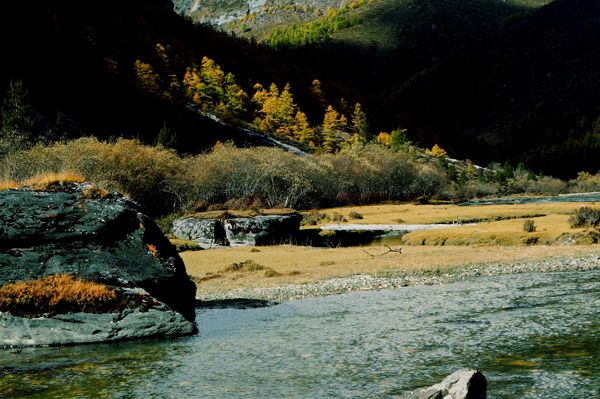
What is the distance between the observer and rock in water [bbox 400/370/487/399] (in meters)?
7.38

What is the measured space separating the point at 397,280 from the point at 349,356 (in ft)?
48.5

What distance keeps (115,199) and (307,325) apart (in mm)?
8983

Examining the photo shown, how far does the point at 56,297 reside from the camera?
1423 cm

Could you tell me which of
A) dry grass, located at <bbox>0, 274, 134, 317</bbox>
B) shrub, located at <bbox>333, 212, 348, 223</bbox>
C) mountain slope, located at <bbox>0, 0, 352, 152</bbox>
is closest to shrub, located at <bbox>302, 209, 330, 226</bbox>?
shrub, located at <bbox>333, 212, 348, 223</bbox>

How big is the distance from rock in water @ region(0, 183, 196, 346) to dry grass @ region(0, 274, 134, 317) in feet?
0.97

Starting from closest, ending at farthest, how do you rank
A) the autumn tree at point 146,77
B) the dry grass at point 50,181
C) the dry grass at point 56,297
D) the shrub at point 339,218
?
the dry grass at point 56,297, the dry grass at point 50,181, the shrub at point 339,218, the autumn tree at point 146,77

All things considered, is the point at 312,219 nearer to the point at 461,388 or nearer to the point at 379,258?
the point at 379,258

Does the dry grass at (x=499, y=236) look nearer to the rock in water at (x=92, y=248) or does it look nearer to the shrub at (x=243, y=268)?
the shrub at (x=243, y=268)

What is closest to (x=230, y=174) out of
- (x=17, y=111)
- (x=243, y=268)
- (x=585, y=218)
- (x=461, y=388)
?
(x=17, y=111)

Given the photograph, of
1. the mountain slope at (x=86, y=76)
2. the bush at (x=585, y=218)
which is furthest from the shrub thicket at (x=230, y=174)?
the bush at (x=585, y=218)

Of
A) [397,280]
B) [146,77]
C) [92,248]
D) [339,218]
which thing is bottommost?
[339,218]

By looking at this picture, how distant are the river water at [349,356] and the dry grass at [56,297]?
4.02 feet

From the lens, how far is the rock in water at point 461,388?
7375mm

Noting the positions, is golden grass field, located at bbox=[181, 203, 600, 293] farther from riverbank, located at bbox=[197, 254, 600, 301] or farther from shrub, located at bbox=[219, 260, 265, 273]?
riverbank, located at bbox=[197, 254, 600, 301]
